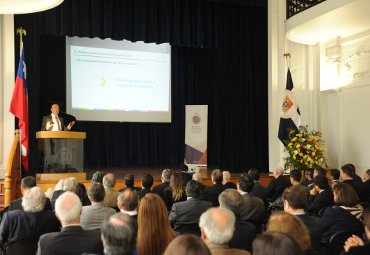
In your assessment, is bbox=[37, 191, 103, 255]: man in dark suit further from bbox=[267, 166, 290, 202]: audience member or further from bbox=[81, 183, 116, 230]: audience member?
bbox=[267, 166, 290, 202]: audience member

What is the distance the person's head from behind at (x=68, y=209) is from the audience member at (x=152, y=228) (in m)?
0.44

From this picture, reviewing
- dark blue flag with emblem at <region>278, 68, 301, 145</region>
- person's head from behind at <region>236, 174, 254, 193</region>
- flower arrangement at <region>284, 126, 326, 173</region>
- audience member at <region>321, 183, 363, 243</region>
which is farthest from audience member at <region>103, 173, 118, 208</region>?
dark blue flag with emblem at <region>278, 68, 301, 145</region>

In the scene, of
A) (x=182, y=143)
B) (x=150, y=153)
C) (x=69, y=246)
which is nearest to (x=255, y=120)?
(x=182, y=143)

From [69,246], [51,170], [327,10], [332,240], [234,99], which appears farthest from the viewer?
[234,99]

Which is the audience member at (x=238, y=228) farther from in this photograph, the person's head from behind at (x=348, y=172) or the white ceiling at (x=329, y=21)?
the white ceiling at (x=329, y=21)

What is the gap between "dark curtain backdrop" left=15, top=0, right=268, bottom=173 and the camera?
11.1m

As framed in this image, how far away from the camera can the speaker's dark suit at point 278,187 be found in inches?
267

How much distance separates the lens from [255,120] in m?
13.1

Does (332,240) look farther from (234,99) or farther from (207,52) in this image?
(207,52)


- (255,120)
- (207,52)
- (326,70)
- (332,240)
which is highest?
(207,52)

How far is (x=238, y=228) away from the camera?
3.57 meters

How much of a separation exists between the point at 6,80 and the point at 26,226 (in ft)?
19.4

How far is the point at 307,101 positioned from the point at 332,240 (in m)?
7.68

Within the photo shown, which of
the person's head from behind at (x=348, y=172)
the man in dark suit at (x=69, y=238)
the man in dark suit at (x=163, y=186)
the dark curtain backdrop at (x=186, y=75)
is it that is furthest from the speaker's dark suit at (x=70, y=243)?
the dark curtain backdrop at (x=186, y=75)
